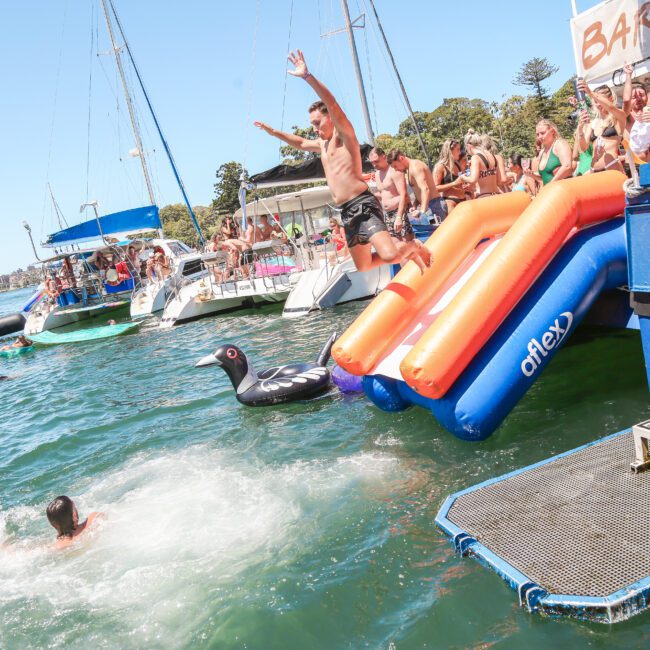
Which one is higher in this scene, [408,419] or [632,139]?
[632,139]

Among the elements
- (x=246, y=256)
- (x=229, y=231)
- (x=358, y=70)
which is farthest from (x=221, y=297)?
(x=358, y=70)

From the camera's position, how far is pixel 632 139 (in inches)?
201

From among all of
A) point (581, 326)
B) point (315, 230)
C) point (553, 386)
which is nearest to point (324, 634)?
point (553, 386)

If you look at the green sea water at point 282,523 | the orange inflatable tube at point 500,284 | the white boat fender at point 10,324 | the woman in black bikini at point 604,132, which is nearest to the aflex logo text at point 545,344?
the orange inflatable tube at point 500,284

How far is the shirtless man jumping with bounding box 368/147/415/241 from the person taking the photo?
24.9 ft

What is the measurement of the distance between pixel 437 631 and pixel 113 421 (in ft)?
21.2

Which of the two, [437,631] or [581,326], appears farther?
[581,326]

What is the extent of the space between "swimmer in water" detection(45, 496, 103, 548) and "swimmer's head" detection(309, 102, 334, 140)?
147 inches

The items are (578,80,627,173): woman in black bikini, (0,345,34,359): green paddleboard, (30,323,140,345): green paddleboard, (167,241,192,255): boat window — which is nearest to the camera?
(578,80,627,173): woman in black bikini

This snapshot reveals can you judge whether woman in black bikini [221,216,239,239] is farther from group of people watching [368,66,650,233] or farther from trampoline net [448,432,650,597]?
trampoline net [448,432,650,597]

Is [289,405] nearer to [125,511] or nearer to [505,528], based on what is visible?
[125,511]

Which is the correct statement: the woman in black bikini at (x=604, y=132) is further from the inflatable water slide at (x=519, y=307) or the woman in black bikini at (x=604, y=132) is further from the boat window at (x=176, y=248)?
the boat window at (x=176, y=248)

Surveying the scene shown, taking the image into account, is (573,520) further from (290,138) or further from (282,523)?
(290,138)

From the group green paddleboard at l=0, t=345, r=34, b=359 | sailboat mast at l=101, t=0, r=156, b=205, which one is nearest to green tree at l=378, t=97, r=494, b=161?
sailboat mast at l=101, t=0, r=156, b=205
